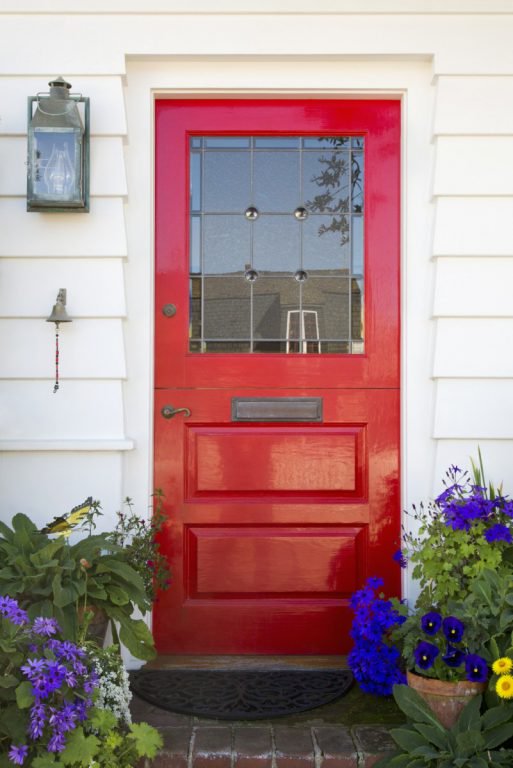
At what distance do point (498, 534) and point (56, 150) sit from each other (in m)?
2.20

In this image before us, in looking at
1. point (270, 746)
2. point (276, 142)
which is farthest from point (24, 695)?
point (276, 142)

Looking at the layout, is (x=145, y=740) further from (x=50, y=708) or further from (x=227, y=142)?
(x=227, y=142)

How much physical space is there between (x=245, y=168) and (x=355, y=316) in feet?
2.62

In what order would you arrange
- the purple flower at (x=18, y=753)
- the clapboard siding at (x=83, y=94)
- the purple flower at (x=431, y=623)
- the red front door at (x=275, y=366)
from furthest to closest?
the red front door at (x=275, y=366) < the clapboard siding at (x=83, y=94) < the purple flower at (x=431, y=623) < the purple flower at (x=18, y=753)

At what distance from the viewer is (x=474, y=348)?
125 inches

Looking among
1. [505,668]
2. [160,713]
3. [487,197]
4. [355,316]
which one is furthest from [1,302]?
[505,668]

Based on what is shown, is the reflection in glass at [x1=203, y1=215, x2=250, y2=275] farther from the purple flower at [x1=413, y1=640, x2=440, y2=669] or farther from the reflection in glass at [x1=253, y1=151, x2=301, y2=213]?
the purple flower at [x1=413, y1=640, x2=440, y2=669]

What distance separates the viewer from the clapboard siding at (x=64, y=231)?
3.14 metres

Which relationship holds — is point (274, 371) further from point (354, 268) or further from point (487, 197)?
point (487, 197)

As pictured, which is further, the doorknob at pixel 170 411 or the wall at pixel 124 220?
the doorknob at pixel 170 411

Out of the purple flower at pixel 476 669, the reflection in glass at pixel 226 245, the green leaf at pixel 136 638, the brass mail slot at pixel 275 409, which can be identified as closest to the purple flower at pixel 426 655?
the purple flower at pixel 476 669

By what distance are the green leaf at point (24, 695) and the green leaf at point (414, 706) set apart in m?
1.12

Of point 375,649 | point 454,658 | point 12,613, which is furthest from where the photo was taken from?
point 375,649

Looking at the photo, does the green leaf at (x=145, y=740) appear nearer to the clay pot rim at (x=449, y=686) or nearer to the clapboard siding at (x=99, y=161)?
the clay pot rim at (x=449, y=686)
